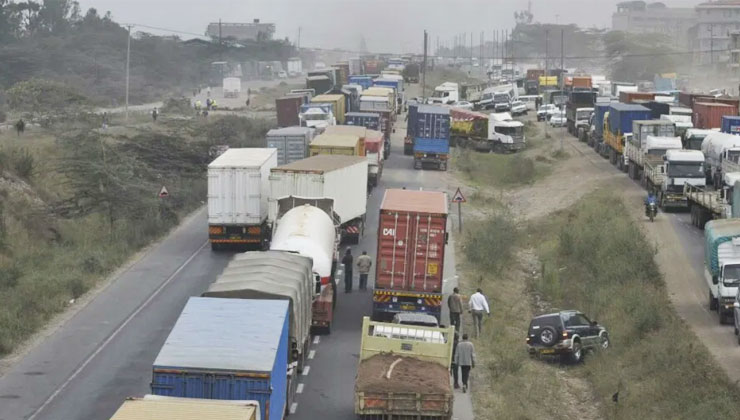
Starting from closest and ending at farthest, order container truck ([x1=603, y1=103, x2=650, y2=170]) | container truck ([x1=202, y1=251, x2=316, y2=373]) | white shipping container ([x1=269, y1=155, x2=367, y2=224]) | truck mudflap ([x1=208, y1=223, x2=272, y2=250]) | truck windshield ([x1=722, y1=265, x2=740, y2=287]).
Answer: container truck ([x1=202, y1=251, x2=316, y2=373])
truck windshield ([x1=722, y1=265, x2=740, y2=287])
white shipping container ([x1=269, y1=155, x2=367, y2=224])
truck mudflap ([x1=208, y1=223, x2=272, y2=250])
container truck ([x1=603, y1=103, x2=650, y2=170])

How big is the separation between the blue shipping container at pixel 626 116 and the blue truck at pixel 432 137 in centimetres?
915

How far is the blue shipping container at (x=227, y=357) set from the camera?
61.7 feet

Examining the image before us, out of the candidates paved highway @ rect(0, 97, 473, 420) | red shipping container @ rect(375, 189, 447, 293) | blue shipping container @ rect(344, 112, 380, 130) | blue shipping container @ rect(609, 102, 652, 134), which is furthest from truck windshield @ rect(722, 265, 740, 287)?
blue shipping container @ rect(344, 112, 380, 130)

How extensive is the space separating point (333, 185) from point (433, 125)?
26049mm

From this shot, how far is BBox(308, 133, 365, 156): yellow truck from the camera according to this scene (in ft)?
161

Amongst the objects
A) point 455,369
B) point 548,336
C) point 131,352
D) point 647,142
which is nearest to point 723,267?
point 548,336

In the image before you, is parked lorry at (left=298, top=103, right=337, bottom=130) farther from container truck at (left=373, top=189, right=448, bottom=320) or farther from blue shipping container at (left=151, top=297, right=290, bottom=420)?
blue shipping container at (left=151, top=297, right=290, bottom=420)

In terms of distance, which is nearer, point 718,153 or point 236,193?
point 236,193

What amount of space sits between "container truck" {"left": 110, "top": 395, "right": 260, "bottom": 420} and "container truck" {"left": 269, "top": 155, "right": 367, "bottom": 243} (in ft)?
68.3

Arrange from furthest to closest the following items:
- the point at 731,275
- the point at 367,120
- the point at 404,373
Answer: the point at 367,120 → the point at 731,275 → the point at 404,373

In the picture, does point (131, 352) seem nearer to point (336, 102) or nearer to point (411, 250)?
point (411, 250)

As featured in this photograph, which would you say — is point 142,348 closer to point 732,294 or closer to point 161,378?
point 161,378

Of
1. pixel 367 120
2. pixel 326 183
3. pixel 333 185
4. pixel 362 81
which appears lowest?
pixel 333 185

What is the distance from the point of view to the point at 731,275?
31562 millimetres
